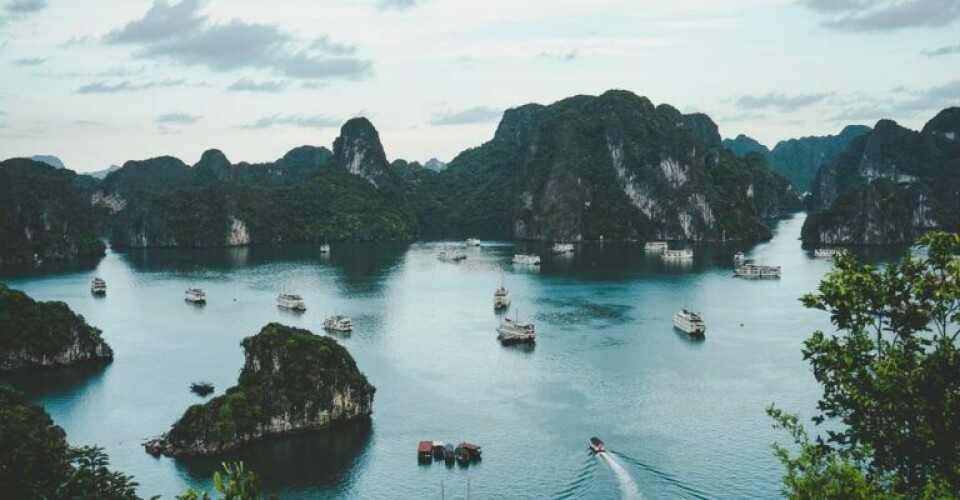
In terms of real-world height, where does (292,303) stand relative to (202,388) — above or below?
above

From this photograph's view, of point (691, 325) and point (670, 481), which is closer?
point (670, 481)

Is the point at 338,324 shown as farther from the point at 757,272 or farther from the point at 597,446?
the point at 757,272

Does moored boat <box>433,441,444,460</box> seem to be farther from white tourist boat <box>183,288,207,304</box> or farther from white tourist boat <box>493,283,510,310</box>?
white tourist boat <box>183,288,207,304</box>

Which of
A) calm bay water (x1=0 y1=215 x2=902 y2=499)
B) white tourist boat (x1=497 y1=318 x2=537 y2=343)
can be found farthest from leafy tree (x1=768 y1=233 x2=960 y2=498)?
white tourist boat (x1=497 y1=318 x2=537 y2=343)

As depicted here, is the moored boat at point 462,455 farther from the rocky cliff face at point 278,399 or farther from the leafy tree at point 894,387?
the leafy tree at point 894,387

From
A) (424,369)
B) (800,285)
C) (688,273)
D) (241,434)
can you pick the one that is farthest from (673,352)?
(688,273)

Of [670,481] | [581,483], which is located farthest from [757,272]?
[581,483]

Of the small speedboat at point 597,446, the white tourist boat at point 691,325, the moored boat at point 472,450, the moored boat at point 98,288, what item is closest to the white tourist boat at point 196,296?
the moored boat at point 98,288
